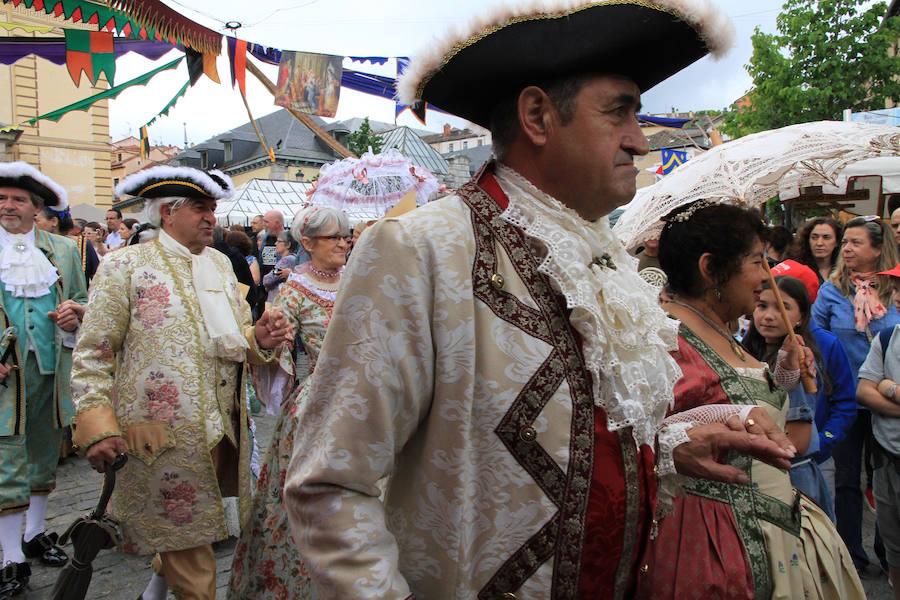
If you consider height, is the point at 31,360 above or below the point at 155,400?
below

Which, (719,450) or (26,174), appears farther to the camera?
(26,174)

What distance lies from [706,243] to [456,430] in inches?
62.4

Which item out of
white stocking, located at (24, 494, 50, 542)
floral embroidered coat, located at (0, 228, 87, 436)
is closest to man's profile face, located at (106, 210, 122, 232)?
floral embroidered coat, located at (0, 228, 87, 436)

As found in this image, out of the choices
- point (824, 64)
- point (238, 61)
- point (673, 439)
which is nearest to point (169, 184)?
point (673, 439)

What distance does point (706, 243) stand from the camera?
2322 millimetres

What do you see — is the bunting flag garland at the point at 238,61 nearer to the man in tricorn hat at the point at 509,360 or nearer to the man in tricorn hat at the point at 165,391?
the man in tricorn hat at the point at 165,391

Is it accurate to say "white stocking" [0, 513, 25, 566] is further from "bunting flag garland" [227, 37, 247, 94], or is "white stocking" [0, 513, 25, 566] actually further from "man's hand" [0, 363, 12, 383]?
"bunting flag garland" [227, 37, 247, 94]

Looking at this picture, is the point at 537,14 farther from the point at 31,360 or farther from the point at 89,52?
the point at 89,52

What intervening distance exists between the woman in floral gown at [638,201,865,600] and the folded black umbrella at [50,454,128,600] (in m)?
1.99

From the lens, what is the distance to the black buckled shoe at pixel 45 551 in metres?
3.78

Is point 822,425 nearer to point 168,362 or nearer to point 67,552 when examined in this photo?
point 168,362

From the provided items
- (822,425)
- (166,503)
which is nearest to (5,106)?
(166,503)

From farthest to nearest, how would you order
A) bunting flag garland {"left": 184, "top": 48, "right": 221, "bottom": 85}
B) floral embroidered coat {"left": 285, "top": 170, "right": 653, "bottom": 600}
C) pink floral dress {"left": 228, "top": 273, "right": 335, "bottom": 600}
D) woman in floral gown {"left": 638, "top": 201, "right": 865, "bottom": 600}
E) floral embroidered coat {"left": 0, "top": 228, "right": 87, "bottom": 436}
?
bunting flag garland {"left": 184, "top": 48, "right": 221, "bottom": 85} < floral embroidered coat {"left": 0, "top": 228, "right": 87, "bottom": 436} < pink floral dress {"left": 228, "top": 273, "right": 335, "bottom": 600} < woman in floral gown {"left": 638, "top": 201, "right": 865, "bottom": 600} < floral embroidered coat {"left": 285, "top": 170, "right": 653, "bottom": 600}

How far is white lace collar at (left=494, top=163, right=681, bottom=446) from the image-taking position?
1221 millimetres
